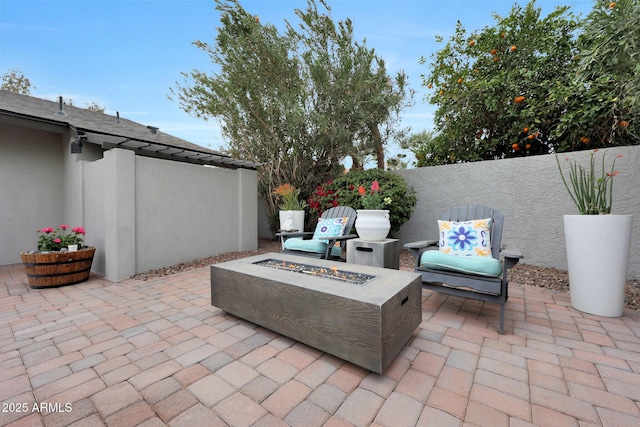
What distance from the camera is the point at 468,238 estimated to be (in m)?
2.69

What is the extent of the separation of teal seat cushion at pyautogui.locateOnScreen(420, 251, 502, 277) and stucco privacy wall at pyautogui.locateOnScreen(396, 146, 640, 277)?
8.61 ft

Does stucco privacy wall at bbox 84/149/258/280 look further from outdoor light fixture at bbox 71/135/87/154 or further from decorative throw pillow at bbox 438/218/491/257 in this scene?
decorative throw pillow at bbox 438/218/491/257

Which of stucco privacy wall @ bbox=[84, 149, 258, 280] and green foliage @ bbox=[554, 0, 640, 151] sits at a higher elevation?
green foliage @ bbox=[554, 0, 640, 151]

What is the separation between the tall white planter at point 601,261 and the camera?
2.31 metres

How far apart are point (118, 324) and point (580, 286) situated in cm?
418

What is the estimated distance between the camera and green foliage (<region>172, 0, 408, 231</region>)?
5316 millimetres

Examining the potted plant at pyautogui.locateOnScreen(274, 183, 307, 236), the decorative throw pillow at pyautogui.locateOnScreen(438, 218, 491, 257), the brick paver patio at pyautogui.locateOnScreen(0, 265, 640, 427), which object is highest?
the potted plant at pyautogui.locateOnScreen(274, 183, 307, 236)

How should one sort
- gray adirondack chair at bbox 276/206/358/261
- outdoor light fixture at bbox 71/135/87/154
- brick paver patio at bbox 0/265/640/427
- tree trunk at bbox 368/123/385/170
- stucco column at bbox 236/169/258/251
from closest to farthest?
brick paver patio at bbox 0/265/640/427
gray adirondack chair at bbox 276/206/358/261
outdoor light fixture at bbox 71/135/87/154
stucco column at bbox 236/169/258/251
tree trunk at bbox 368/123/385/170

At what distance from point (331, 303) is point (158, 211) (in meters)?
3.63

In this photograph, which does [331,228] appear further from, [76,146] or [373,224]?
[76,146]

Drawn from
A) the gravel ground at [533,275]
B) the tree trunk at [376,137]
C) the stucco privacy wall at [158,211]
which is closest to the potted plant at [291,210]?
the stucco privacy wall at [158,211]

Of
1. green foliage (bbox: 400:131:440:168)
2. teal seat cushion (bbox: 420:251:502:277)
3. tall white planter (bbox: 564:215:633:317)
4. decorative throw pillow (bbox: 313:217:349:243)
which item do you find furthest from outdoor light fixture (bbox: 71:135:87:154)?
tall white planter (bbox: 564:215:633:317)

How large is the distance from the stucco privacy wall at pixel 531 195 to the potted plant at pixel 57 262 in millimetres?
5522

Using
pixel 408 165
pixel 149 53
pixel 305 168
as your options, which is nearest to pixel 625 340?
pixel 408 165
